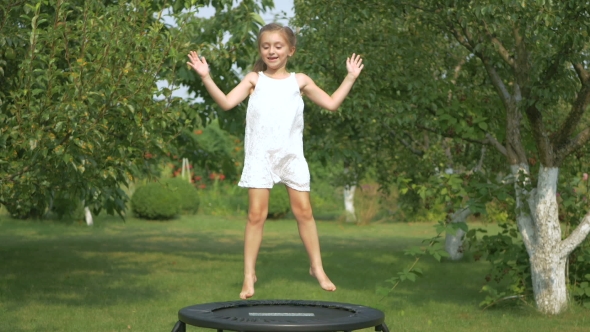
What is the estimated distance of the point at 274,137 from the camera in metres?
4.54

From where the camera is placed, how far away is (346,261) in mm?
15875

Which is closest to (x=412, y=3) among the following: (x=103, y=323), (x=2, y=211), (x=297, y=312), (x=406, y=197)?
(x=103, y=323)

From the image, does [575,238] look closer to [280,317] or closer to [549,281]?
[549,281]

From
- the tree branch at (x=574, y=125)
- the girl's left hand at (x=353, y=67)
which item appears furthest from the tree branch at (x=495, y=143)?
the girl's left hand at (x=353, y=67)

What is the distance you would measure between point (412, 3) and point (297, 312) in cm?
551

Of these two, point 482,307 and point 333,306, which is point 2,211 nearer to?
point 482,307

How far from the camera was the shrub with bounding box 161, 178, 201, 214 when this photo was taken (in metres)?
25.7

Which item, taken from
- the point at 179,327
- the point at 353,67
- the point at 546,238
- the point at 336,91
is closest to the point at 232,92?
the point at 336,91

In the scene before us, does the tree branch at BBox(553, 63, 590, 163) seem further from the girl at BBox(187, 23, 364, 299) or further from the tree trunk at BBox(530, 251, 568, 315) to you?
the girl at BBox(187, 23, 364, 299)

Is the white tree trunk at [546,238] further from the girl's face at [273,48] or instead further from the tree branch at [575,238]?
the girl's face at [273,48]

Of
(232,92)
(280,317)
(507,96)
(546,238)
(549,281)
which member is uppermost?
(507,96)

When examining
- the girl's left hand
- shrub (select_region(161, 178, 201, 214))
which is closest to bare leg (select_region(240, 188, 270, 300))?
the girl's left hand

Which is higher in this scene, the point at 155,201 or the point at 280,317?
the point at 155,201

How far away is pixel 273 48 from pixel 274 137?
449mm
